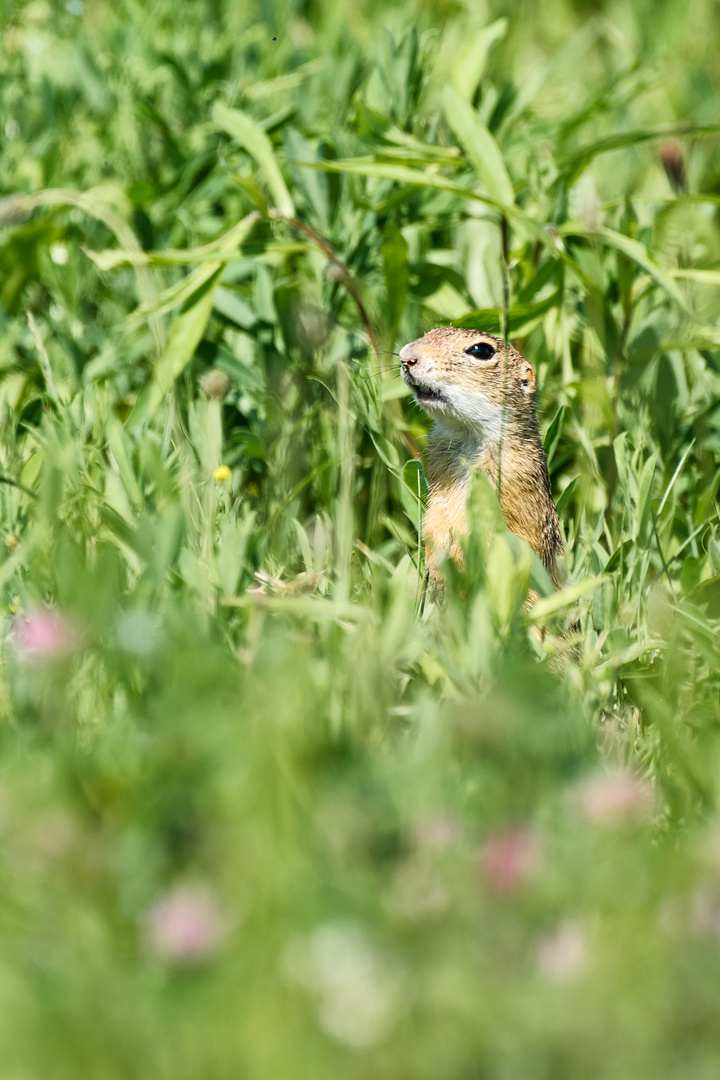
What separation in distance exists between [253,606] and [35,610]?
340mm

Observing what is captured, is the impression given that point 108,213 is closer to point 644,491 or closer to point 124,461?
point 124,461

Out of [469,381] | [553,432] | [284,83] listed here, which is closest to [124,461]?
[469,381]

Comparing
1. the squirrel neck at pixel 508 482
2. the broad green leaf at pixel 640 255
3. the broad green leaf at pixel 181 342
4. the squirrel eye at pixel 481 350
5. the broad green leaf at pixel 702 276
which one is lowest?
the squirrel neck at pixel 508 482

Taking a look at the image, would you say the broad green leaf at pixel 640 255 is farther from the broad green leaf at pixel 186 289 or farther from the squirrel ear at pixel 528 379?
the broad green leaf at pixel 186 289

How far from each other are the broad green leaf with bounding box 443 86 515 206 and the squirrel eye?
0.34 m

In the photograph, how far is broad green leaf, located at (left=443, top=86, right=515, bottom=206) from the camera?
3.04m

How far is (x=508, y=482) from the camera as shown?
2916mm

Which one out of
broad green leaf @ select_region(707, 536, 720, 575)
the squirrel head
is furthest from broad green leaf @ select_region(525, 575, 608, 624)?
the squirrel head

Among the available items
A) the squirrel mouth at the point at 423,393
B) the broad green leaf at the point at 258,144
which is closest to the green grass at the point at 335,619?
the broad green leaf at the point at 258,144

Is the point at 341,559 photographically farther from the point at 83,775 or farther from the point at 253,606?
the point at 83,775

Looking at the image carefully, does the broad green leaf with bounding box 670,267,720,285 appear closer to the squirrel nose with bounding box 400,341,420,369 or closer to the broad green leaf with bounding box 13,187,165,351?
the squirrel nose with bounding box 400,341,420,369

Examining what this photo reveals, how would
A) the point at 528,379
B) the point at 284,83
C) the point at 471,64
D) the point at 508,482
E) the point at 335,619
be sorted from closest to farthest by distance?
the point at 335,619 < the point at 508,482 < the point at 528,379 < the point at 471,64 < the point at 284,83

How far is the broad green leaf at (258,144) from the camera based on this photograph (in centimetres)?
321

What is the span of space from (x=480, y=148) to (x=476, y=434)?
70 cm
